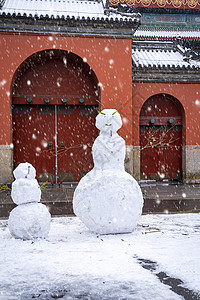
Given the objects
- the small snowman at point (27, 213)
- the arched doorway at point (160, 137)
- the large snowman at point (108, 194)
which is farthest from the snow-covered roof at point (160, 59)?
the small snowman at point (27, 213)

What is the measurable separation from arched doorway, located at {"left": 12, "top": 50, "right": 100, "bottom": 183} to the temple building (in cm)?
3

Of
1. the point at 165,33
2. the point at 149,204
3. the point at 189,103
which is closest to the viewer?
the point at 149,204

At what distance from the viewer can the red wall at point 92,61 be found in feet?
33.1

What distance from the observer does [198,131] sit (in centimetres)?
1166

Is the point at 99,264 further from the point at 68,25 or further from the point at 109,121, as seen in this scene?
the point at 68,25

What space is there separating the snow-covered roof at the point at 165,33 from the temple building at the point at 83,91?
2.21 m

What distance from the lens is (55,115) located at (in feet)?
36.6

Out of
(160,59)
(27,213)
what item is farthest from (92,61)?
(27,213)

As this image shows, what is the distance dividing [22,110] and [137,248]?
8520 millimetres

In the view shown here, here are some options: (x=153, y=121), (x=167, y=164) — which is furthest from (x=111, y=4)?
(x=167, y=164)

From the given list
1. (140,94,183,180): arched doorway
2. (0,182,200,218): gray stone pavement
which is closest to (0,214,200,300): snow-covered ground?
(0,182,200,218): gray stone pavement

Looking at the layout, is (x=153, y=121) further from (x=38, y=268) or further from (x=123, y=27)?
(x=38, y=268)

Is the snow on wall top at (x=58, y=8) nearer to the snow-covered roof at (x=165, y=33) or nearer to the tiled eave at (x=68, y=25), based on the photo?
the tiled eave at (x=68, y=25)

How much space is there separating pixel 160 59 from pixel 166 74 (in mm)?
917
